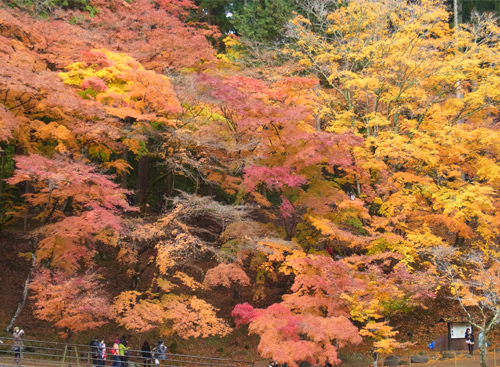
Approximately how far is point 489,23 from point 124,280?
2022 cm

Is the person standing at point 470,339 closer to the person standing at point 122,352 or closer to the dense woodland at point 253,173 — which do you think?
the dense woodland at point 253,173

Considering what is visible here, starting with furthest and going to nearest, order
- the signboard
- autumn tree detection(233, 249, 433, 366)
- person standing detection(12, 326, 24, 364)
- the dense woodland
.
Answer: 1. the signboard
2. the dense woodland
3. person standing detection(12, 326, 24, 364)
4. autumn tree detection(233, 249, 433, 366)

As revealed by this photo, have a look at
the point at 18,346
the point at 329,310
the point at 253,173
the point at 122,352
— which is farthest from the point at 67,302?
the point at 329,310

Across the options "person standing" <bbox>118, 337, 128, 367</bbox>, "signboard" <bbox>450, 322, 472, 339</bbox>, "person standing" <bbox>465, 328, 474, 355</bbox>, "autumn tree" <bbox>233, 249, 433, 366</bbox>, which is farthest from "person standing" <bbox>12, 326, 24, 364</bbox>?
"person standing" <bbox>465, 328, 474, 355</bbox>

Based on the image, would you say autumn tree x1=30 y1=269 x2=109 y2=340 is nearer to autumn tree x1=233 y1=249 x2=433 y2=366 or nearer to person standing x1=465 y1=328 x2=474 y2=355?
autumn tree x1=233 y1=249 x2=433 y2=366

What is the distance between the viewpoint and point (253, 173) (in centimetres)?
1942

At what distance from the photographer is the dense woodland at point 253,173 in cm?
1681

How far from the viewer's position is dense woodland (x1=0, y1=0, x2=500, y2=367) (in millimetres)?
16812

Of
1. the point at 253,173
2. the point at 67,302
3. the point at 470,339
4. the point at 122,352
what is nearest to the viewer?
the point at 122,352

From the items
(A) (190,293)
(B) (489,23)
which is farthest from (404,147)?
(A) (190,293)

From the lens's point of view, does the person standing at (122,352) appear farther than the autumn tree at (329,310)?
Yes

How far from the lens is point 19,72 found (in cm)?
1727

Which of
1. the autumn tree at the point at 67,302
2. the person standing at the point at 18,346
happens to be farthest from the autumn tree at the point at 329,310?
the person standing at the point at 18,346

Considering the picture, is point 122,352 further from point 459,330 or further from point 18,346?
point 459,330
